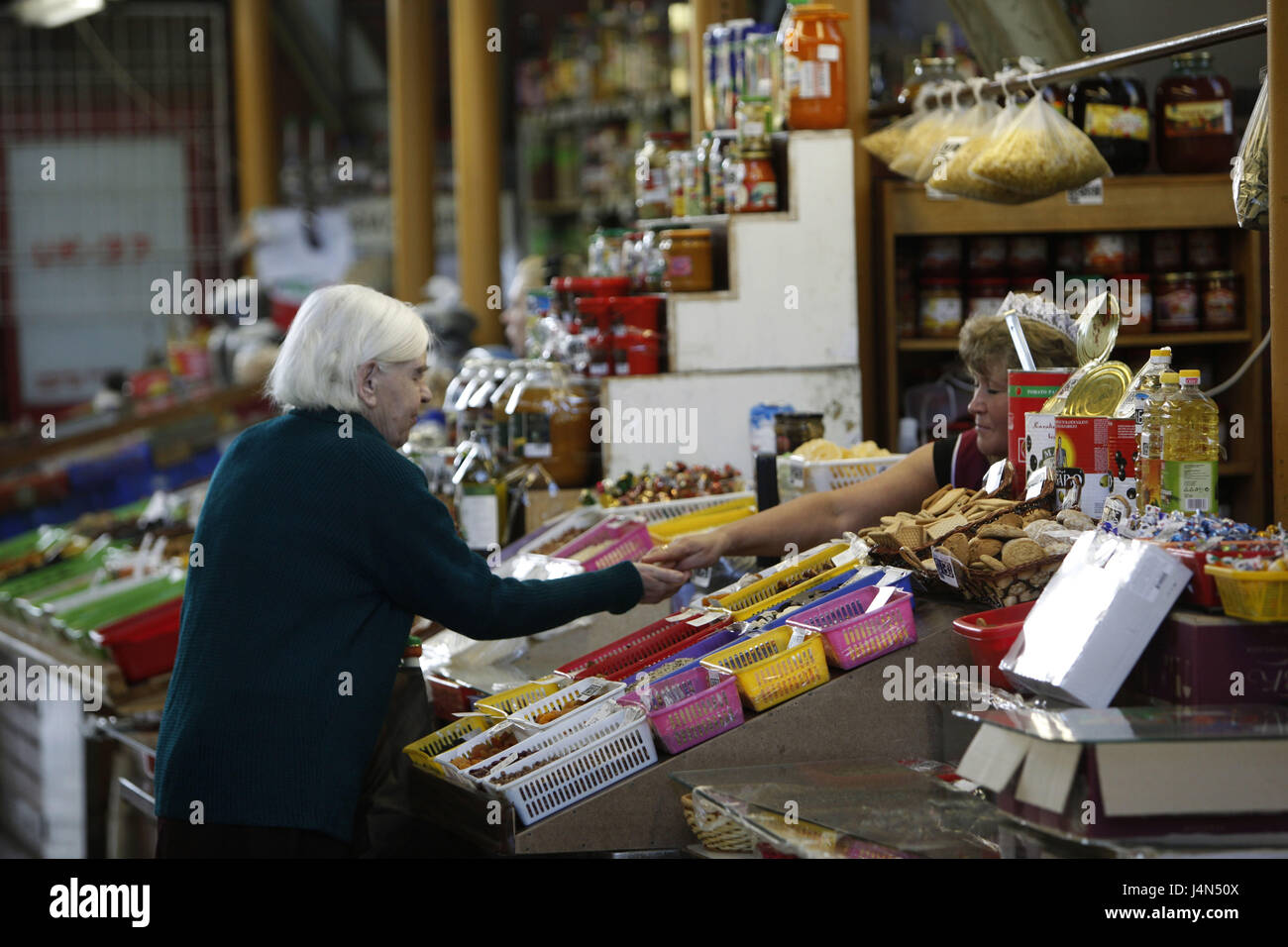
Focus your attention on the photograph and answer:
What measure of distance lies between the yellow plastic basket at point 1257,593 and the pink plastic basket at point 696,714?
0.77 metres

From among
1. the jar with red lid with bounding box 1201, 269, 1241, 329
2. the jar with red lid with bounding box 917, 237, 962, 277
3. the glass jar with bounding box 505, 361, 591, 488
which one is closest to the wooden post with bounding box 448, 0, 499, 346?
the jar with red lid with bounding box 917, 237, 962, 277

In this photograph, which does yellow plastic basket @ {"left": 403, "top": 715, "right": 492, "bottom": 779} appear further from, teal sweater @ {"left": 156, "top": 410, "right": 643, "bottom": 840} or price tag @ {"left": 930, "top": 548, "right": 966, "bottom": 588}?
price tag @ {"left": 930, "top": 548, "right": 966, "bottom": 588}

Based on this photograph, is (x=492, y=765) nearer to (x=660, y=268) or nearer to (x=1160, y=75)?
(x=660, y=268)

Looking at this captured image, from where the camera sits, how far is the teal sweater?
90.4 inches

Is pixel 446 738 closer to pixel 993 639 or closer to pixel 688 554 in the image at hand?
pixel 688 554

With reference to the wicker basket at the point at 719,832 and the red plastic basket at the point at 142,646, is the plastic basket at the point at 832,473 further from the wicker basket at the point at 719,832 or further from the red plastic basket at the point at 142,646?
the red plastic basket at the point at 142,646

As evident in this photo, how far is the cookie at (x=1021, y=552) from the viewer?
2320mm

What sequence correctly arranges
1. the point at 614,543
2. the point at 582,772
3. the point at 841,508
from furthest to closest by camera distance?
the point at 614,543 → the point at 841,508 → the point at 582,772

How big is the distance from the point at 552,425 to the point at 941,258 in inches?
62.1

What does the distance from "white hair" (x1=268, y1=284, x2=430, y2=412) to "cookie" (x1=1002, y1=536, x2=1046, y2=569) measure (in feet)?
3.39

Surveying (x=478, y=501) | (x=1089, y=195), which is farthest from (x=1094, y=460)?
(x=1089, y=195)

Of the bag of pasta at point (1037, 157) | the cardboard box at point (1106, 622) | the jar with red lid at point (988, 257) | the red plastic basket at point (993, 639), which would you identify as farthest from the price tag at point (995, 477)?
the jar with red lid at point (988, 257)

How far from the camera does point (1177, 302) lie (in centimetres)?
499
